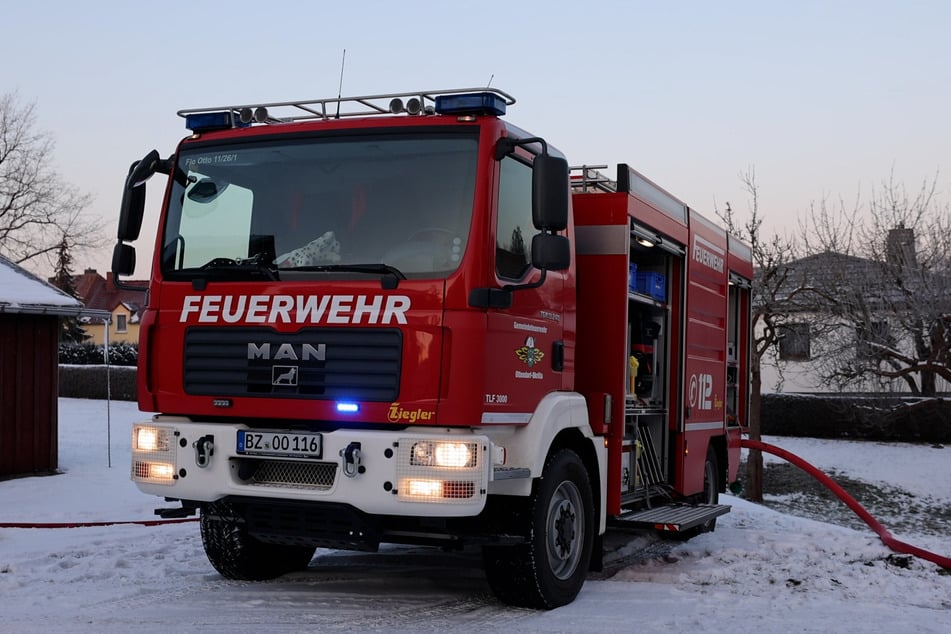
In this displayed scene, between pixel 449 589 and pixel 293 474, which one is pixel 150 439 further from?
pixel 449 589

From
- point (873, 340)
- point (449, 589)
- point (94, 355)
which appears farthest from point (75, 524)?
point (94, 355)

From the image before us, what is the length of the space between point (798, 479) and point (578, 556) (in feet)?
65.0

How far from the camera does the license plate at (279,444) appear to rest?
5.95 metres

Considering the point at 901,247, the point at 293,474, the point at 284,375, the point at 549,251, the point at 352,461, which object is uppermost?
the point at 901,247

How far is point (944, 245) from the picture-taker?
23.3 m

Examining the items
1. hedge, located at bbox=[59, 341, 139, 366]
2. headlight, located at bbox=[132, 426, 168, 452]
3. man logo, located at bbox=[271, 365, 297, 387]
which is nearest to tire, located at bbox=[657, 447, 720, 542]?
man logo, located at bbox=[271, 365, 297, 387]

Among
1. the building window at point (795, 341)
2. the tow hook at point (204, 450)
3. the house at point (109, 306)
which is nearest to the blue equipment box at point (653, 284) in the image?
the tow hook at point (204, 450)

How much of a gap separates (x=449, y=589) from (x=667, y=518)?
71.6 inches

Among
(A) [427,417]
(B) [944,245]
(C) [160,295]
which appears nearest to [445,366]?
(A) [427,417]

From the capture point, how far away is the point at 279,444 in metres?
6.05

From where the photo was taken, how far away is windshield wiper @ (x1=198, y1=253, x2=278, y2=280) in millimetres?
6270

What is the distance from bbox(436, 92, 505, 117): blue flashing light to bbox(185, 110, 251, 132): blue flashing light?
4.74 feet

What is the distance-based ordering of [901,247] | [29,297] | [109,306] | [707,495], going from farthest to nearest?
[109,306]
[901,247]
[29,297]
[707,495]

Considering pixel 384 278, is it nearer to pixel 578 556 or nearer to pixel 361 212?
pixel 361 212
